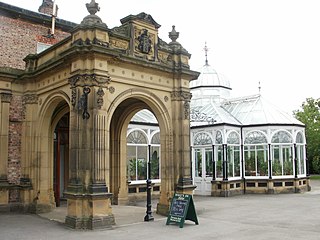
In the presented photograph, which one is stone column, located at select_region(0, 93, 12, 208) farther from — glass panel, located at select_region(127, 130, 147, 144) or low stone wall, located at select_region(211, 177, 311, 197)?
low stone wall, located at select_region(211, 177, 311, 197)

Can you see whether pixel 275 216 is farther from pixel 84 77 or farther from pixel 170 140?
pixel 84 77

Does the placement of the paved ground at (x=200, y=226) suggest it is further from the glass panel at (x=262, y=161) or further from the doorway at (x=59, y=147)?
the glass panel at (x=262, y=161)

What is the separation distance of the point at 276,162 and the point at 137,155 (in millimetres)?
7496

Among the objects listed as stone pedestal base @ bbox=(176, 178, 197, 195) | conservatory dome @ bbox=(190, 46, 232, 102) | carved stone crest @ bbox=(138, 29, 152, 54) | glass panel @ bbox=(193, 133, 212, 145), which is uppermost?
conservatory dome @ bbox=(190, 46, 232, 102)

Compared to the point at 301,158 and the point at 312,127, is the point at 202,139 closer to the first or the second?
the point at 301,158

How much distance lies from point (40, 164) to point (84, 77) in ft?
13.3

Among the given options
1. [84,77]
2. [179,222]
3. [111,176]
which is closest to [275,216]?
[179,222]

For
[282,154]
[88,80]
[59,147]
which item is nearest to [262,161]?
[282,154]

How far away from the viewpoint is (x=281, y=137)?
19859 mm

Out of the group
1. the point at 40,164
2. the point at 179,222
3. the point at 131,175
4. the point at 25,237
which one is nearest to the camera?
the point at 25,237

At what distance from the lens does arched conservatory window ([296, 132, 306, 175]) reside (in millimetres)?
20317

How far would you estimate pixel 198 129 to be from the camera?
20.1m

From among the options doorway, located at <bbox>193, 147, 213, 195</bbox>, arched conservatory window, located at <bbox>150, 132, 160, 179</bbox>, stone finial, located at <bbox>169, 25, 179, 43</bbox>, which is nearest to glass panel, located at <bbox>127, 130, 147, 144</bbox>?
arched conservatory window, located at <bbox>150, 132, 160, 179</bbox>

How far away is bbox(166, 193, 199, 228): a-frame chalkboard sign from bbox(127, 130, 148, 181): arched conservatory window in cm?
748
